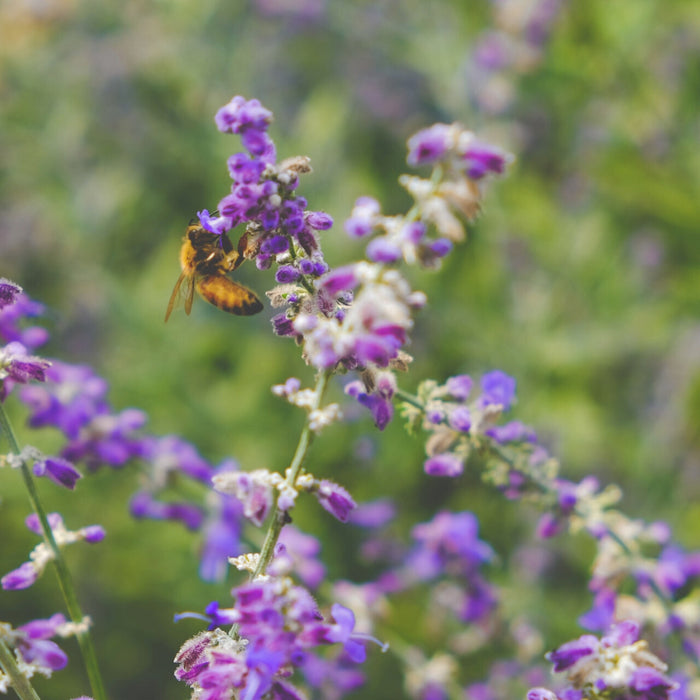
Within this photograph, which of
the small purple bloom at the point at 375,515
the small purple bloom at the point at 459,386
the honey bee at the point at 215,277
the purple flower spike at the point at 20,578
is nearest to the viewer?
the purple flower spike at the point at 20,578

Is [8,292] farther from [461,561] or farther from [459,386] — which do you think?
[461,561]

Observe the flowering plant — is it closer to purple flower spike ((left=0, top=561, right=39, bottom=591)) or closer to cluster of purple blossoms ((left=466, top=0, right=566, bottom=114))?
purple flower spike ((left=0, top=561, right=39, bottom=591))

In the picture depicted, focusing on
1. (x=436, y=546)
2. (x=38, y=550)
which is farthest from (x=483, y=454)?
(x=436, y=546)

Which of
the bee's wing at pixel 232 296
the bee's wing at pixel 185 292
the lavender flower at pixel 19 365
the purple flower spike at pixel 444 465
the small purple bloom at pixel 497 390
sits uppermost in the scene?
the bee's wing at pixel 185 292

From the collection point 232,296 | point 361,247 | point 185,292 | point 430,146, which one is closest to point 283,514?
point 430,146

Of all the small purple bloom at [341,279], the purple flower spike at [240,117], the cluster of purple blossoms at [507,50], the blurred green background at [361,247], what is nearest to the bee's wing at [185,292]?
the purple flower spike at [240,117]

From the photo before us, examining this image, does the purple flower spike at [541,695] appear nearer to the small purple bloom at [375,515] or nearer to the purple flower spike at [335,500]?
the purple flower spike at [335,500]

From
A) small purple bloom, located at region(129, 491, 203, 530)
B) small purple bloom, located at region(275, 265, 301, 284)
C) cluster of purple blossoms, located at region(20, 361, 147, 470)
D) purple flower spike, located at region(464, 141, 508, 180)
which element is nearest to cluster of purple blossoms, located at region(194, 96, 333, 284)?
small purple bloom, located at region(275, 265, 301, 284)
